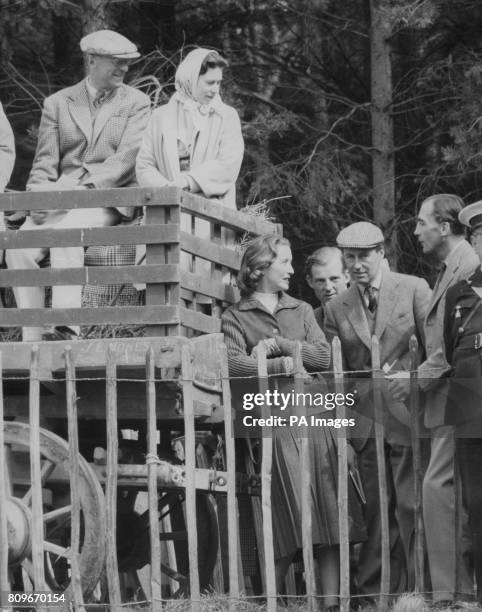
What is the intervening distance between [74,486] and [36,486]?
0.64 ft

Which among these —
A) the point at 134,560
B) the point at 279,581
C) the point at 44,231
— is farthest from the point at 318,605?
the point at 44,231

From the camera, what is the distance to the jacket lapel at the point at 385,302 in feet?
28.7

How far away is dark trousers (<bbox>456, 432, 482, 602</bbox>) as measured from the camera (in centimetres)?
757

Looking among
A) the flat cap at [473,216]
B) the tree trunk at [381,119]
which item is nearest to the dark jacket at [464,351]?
the flat cap at [473,216]

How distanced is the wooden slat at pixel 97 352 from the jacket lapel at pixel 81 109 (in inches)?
68.8

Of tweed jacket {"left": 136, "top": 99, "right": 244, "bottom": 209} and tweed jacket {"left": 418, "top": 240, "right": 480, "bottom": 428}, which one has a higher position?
tweed jacket {"left": 136, "top": 99, "right": 244, "bottom": 209}

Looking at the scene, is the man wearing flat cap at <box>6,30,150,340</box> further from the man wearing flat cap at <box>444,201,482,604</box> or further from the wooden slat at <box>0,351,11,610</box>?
the man wearing flat cap at <box>444,201,482,604</box>

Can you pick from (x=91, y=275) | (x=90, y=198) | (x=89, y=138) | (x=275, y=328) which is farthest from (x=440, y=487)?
(x=89, y=138)

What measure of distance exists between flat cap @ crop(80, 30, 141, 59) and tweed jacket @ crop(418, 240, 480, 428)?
252 cm

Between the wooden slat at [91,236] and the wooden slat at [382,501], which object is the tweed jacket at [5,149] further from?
the wooden slat at [382,501]

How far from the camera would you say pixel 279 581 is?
27.9 ft

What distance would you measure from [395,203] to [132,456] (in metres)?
6.30

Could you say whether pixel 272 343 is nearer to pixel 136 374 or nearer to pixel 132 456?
pixel 136 374

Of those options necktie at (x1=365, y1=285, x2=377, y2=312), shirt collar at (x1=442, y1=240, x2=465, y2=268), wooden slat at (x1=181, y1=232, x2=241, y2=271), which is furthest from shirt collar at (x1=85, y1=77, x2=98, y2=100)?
shirt collar at (x1=442, y1=240, x2=465, y2=268)
